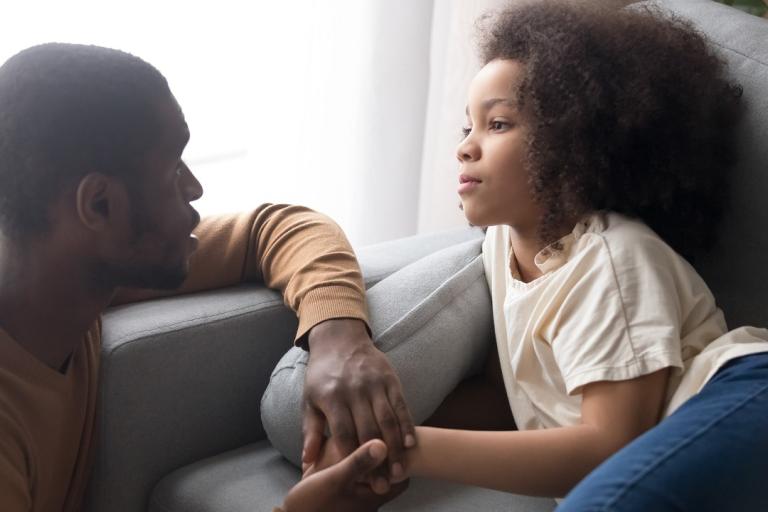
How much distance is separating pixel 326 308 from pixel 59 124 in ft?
1.32

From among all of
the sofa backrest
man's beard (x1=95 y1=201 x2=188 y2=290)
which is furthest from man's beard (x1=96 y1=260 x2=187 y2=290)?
the sofa backrest

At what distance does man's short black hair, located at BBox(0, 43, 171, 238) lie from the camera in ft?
3.42

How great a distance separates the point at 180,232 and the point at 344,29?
3.25 feet

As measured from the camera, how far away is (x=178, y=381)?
1325mm

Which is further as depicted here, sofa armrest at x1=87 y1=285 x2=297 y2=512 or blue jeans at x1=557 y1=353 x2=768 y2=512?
sofa armrest at x1=87 y1=285 x2=297 y2=512

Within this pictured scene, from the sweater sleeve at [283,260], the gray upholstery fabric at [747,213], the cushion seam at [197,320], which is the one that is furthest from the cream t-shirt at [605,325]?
the cushion seam at [197,320]

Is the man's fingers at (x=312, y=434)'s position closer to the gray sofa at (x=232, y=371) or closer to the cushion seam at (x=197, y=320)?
the gray sofa at (x=232, y=371)

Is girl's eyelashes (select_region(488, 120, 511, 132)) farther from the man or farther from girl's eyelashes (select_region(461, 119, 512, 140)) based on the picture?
the man

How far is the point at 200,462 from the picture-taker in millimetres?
1376

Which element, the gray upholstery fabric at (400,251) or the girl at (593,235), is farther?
the gray upholstery fabric at (400,251)

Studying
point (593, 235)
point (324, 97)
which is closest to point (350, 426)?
point (593, 235)

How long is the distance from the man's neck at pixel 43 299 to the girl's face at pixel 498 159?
0.48 m

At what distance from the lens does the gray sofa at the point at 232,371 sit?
50.6 inches

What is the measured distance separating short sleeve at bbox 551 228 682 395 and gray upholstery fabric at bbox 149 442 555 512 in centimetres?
20
